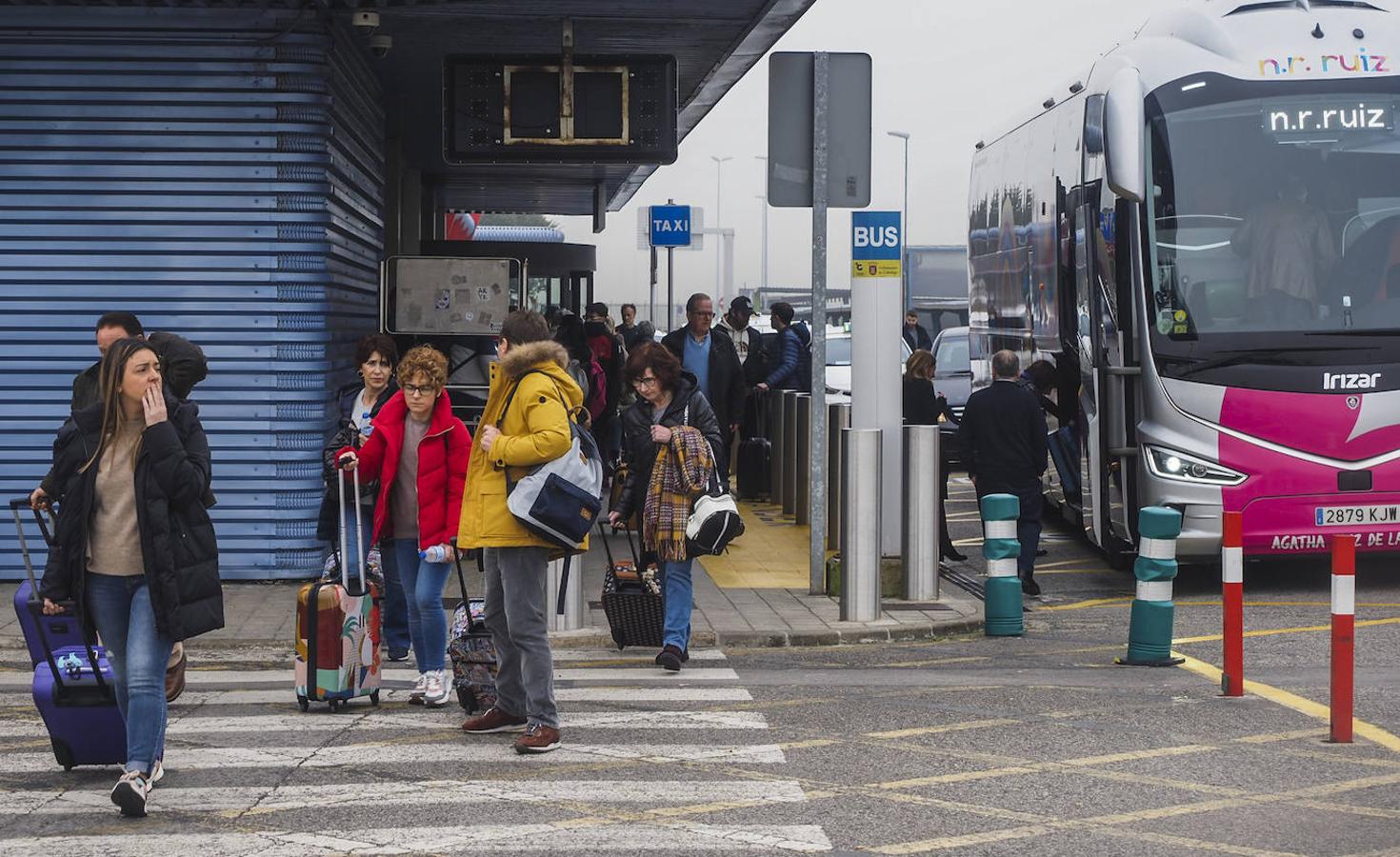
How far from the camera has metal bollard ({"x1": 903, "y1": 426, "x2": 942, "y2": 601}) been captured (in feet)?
39.7

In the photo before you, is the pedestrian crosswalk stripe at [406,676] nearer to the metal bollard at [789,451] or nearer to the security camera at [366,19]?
the security camera at [366,19]

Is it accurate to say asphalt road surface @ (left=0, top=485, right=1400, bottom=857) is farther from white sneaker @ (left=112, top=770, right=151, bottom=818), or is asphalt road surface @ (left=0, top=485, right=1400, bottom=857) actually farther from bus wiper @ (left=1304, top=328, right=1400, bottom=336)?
bus wiper @ (left=1304, top=328, right=1400, bottom=336)

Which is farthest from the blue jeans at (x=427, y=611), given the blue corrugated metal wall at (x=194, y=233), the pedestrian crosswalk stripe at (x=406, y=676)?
the blue corrugated metal wall at (x=194, y=233)

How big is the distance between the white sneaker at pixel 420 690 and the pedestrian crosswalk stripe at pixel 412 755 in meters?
0.85

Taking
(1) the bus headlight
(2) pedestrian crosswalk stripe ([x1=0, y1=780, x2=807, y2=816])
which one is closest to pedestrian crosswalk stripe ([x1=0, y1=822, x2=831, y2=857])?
(2) pedestrian crosswalk stripe ([x1=0, y1=780, x2=807, y2=816])

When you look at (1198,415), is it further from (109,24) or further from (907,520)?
(109,24)

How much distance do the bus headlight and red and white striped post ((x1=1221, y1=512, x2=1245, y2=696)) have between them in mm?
3640

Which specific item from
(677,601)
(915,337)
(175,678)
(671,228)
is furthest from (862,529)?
(915,337)

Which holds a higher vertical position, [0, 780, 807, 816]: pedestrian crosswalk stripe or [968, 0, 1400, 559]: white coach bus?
[968, 0, 1400, 559]: white coach bus

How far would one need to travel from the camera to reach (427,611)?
8.66 m

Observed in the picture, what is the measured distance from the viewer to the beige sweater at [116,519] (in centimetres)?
658

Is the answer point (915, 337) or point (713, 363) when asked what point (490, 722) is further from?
Answer: point (915, 337)

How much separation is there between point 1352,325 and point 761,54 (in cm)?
570

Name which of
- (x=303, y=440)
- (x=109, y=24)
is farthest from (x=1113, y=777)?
(x=109, y=24)
